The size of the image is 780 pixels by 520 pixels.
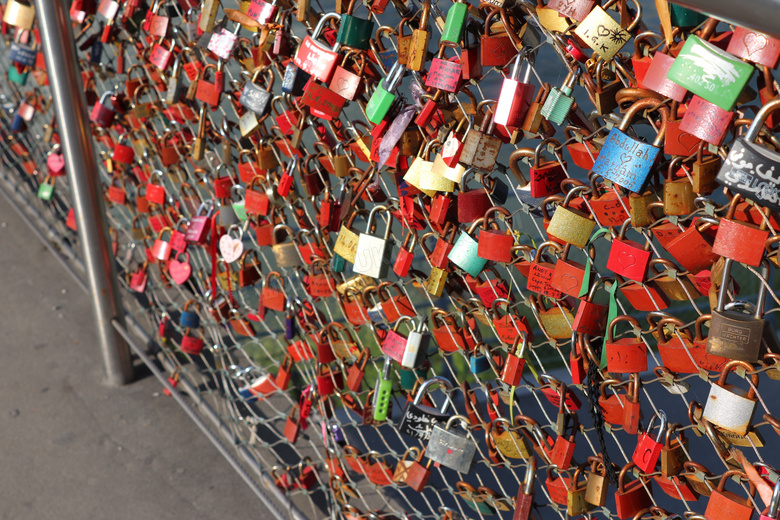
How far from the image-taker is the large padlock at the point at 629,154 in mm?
694

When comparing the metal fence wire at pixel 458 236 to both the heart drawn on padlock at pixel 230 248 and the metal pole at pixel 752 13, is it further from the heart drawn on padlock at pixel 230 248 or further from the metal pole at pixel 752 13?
the metal pole at pixel 752 13

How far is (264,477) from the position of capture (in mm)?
1557

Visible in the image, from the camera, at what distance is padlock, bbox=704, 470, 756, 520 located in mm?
782

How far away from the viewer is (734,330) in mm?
694

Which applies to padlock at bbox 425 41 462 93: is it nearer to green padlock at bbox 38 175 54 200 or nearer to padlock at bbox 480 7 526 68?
padlock at bbox 480 7 526 68

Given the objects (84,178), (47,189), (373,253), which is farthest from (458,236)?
(47,189)

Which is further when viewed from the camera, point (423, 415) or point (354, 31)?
point (423, 415)

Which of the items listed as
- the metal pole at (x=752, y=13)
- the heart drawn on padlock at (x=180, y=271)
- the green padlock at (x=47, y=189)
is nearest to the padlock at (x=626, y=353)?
the metal pole at (x=752, y=13)

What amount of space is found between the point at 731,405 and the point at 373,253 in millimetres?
543

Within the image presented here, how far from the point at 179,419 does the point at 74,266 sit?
97 cm

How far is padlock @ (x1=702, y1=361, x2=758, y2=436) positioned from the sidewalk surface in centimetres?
113

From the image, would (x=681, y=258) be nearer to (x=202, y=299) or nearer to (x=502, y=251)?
(x=502, y=251)

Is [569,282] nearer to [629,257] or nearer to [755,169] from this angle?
[629,257]

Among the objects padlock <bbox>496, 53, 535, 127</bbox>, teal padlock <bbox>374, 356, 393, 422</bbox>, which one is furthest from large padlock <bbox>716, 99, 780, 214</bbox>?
teal padlock <bbox>374, 356, 393, 422</bbox>
